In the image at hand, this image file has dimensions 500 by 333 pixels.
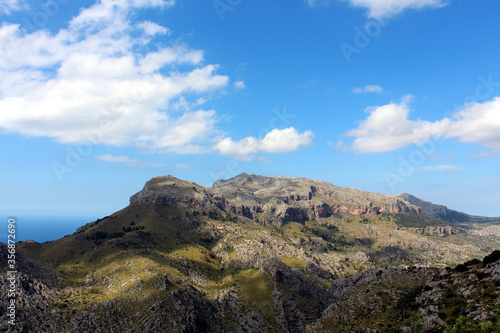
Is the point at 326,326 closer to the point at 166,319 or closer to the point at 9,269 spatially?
the point at 166,319

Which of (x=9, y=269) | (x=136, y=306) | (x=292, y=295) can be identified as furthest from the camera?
(x=292, y=295)

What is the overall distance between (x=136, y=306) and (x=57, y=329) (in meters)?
35.1

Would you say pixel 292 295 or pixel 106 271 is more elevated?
pixel 106 271

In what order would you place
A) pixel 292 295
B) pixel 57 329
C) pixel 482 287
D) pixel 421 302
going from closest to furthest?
pixel 482 287, pixel 421 302, pixel 57 329, pixel 292 295

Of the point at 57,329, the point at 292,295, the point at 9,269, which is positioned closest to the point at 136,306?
the point at 57,329

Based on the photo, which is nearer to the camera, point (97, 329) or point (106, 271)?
point (97, 329)

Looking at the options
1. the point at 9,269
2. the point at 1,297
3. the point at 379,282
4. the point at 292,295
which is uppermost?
the point at 9,269

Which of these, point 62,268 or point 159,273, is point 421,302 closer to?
point 159,273

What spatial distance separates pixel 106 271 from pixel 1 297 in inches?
2364

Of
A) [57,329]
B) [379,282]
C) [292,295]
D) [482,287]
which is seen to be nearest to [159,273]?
[57,329]

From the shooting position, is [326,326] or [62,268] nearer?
[326,326]

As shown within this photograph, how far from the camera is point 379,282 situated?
472ft

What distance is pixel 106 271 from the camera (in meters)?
180

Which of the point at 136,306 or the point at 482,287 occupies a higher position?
the point at 482,287
